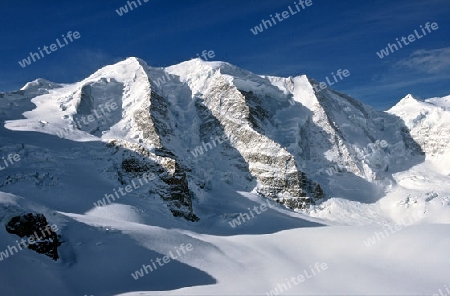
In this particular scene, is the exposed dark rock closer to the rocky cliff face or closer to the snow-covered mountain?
the snow-covered mountain

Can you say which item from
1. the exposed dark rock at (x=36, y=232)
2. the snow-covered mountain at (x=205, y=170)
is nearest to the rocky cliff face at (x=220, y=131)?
the snow-covered mountain at (x=205, y=170)

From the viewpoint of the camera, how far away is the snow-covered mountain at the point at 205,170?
33.8m

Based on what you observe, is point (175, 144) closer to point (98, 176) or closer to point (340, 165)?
point (98, 176)

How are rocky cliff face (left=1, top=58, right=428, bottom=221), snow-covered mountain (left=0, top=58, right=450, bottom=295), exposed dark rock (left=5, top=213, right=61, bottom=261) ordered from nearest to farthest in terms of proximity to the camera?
1. exposed dark rock (left=5, top=213, right=61, bottom=261)
2. snow-covered mountain (left=0, top=58, right=450, bottom=295)
3. rocky cliff face (left=1, top=58, right=428, bottom=221)

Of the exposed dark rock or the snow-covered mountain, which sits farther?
the snow-covered mountain

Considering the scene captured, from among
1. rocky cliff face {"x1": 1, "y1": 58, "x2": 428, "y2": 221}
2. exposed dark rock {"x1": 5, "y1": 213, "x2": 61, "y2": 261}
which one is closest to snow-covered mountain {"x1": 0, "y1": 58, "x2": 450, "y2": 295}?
rocky cliff face {"x1": 1, "y1": 58, "x2": 428, "y2": 221}

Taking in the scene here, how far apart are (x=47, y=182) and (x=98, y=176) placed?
25.3ft

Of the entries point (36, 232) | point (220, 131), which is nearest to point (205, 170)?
point (220, 131)

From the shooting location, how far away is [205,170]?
76.7 m

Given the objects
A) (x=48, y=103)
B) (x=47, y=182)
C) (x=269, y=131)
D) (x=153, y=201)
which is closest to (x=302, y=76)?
(x=269, y=131)

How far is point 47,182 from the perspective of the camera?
47469mm

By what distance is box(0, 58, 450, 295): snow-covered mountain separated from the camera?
33844mm

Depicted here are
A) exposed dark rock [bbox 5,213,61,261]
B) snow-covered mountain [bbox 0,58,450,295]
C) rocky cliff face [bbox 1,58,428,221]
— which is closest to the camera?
exposed dark rock [bbox 5,213,61,261]

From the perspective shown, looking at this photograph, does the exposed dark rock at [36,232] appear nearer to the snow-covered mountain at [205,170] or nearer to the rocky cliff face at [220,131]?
the snow-covered mountain at [205,170]
